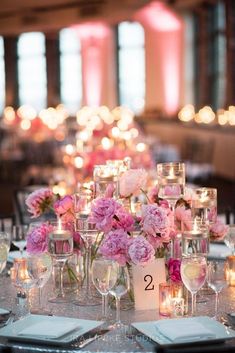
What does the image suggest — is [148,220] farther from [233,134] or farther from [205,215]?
[233,134]

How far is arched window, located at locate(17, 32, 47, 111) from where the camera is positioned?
786 inches

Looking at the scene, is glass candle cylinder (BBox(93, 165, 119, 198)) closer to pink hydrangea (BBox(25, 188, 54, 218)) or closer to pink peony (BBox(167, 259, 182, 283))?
pink hydrangea (BBox(25, 188, 54, 218))

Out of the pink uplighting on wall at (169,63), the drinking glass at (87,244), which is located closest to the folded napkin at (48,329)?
the drinking glass at (87,244)

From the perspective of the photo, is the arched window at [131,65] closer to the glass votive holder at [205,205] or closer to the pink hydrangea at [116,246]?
the glass votive holder at [205,205]

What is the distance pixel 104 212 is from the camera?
8.86 feet

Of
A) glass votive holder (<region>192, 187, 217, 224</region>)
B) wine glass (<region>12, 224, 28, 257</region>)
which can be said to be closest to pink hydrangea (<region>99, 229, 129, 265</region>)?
glass votive holder (<region>192, 187, 217, 224</region>)

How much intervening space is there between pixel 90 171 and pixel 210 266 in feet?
11.5

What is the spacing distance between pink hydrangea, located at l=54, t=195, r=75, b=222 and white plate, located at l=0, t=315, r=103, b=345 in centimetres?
49

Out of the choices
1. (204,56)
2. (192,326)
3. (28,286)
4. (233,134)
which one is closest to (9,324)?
(28,286)

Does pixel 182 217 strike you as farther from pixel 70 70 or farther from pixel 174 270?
pixel 70 70

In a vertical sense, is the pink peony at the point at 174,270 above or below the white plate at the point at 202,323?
above

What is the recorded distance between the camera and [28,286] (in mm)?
2707

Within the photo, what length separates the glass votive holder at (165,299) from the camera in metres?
2.71

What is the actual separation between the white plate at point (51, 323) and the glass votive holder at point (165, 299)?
9.5 inches
